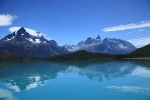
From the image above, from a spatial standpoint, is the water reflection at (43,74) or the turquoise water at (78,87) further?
the water reflection at (43,74)

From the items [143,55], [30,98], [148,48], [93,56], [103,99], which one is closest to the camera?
[103,99]

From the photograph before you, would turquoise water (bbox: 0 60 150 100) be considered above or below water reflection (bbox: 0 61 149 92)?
below

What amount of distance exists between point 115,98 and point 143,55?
149894 millimetres

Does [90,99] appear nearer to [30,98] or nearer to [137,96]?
[137,96]

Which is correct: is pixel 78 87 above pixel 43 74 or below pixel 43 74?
below

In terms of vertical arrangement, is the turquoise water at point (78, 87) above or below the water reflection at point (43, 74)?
below

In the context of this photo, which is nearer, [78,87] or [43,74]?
[78,87]

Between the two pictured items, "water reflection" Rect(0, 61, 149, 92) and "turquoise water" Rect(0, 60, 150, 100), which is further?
"water reflection" Rect(0, 61, 149, 92)

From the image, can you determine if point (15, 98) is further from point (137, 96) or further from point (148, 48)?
point (148, 48)

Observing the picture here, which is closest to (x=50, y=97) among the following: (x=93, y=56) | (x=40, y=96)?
(x=40, y=96)

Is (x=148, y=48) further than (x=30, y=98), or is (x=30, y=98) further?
(x=148, y=48)

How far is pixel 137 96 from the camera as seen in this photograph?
20812 millimetres

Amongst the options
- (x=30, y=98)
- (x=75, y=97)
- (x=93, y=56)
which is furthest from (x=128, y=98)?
(x=93, y=56)

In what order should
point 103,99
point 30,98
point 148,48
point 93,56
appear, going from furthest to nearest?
point 93,56 < point 148,48 < point 30,98 < point 103,99
